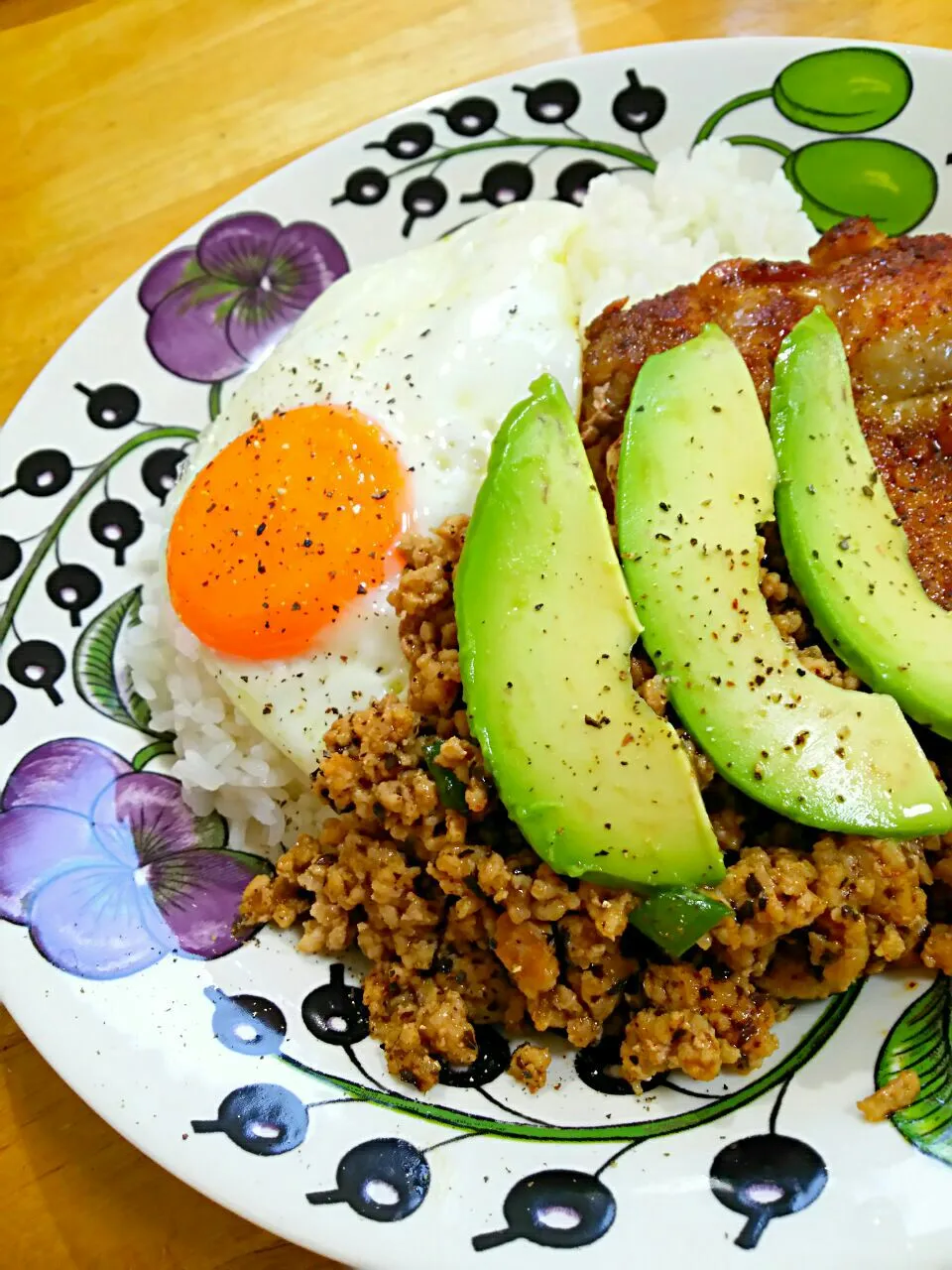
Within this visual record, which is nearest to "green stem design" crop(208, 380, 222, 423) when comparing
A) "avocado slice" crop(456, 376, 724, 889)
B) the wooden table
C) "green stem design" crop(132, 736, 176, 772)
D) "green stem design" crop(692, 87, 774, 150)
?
the wooden table

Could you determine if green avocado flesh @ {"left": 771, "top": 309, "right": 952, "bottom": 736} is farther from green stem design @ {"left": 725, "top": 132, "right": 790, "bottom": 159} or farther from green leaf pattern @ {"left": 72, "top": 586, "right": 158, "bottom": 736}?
green leaf pattern @ {"left": 72, "top": 586, "right": 158, "bottom": 736}

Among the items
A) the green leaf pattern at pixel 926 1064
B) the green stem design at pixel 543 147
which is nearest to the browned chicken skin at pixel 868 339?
the green leaf pattern at pixel 926 1064

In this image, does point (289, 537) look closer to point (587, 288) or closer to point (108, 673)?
point (108, 673)

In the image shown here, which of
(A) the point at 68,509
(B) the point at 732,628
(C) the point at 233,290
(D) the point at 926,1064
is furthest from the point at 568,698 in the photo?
(C) the point at 233,290

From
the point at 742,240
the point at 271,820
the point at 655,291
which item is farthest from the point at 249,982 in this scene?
the point at 742,240

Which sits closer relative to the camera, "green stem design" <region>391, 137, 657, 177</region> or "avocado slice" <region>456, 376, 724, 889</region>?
"avocado slice" <region>456, 376, 724, 889</region>

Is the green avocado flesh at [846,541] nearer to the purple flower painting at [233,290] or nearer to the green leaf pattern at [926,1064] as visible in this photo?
the green leaf pattern at [926,1064]
